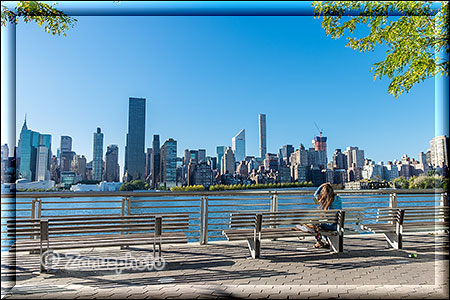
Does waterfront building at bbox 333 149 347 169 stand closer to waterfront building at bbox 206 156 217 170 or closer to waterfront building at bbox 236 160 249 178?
waterfront building at bbox 236 160 249 178

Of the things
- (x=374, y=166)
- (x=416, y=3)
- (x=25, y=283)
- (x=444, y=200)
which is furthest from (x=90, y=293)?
(x=374, y=166)

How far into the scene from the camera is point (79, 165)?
32812mm

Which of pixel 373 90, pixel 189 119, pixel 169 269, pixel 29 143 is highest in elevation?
pixel 373 90

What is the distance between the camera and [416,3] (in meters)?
4.27

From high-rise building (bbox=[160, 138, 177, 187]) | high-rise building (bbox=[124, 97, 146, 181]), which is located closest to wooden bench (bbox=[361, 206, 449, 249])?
high-rise building (bbox=[124, 97, 146, 181])

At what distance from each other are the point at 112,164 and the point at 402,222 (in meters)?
30.9

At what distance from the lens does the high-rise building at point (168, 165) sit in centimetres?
3250

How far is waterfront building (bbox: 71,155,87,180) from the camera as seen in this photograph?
3154 centimetres

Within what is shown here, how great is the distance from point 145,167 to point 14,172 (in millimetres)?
28832

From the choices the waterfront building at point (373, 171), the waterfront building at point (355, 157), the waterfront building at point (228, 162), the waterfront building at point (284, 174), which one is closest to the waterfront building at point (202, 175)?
the waterfront building at point (228, 162)

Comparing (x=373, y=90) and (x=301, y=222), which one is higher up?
(x=373, y=90)

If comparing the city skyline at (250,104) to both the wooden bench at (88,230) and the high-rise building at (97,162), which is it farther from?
the wooden bench at (88,230)

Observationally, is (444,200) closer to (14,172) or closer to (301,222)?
(301,222)

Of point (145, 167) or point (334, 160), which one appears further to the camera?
point (334, 160)
